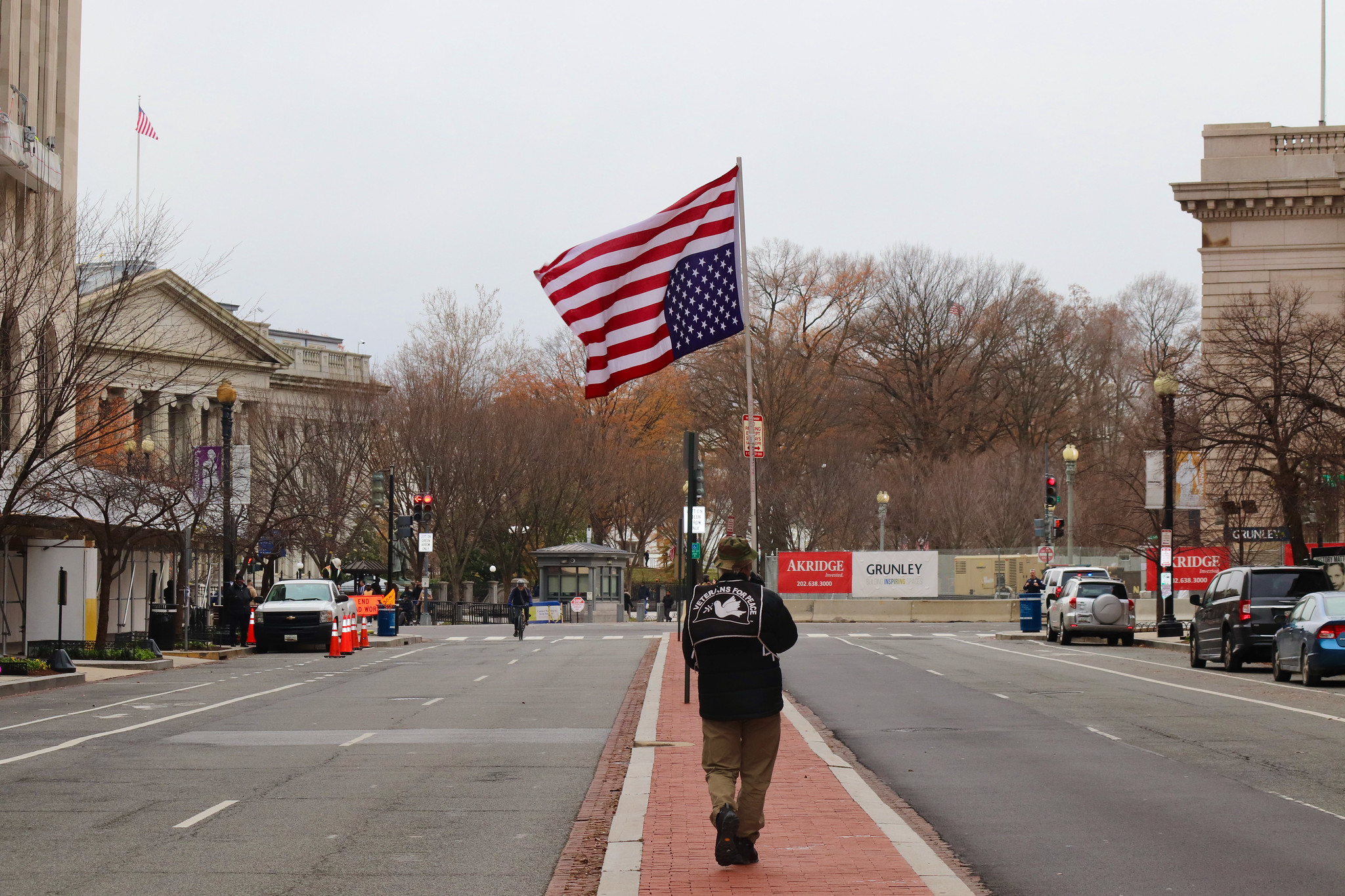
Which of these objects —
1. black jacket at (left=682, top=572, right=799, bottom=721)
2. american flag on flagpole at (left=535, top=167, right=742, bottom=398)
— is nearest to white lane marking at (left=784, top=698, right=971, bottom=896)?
black jacket at (left=682, top=572, right=799, bottom=721)

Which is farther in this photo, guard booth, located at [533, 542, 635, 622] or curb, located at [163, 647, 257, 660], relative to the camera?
guard booth, located at [533, 542, 635, 622]

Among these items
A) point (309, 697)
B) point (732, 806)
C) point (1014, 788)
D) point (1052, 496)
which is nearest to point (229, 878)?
point (732, 806)

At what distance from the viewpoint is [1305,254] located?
48.2 m

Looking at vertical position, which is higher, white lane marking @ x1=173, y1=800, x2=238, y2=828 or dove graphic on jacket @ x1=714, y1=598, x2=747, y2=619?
dove graphic on jacket @ x1=714, y1=598, x2=747, y2=619

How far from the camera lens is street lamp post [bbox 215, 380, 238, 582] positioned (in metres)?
34.4

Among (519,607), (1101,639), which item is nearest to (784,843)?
(519,607)

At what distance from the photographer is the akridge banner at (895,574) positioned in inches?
2319

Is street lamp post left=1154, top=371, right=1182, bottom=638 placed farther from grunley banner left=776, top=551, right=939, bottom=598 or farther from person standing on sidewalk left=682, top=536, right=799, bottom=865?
person standing on sidewalk left=682, top=536, right=799, bottom=865

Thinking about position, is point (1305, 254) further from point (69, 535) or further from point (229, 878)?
point (229, 878)

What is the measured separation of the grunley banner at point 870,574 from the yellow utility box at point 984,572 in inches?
48.0

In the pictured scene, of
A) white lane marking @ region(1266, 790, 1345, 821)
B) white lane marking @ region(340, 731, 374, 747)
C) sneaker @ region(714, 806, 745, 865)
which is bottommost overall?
white lane marking @ region(340, 731, 374, 747)

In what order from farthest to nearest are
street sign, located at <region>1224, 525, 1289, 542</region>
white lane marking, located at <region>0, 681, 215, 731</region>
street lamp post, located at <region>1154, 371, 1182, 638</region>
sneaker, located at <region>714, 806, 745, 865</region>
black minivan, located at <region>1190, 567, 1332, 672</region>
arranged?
1. street sign, located at <region>1224, 525, 1289, 542</region>
2. street lamp post, located at <region>1154, 371, 1182, 638</region>
3. black minivan, located at <region>1190, 567, 1332, 672</region>
4. white lane marking, located at <region>0, 681, 215, 731</region>
5. sneaker, located at <region>714, 806, 745, 865</region>

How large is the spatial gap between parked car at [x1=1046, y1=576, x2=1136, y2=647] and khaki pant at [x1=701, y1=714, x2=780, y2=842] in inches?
1238

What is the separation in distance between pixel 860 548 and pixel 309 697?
173 feet
